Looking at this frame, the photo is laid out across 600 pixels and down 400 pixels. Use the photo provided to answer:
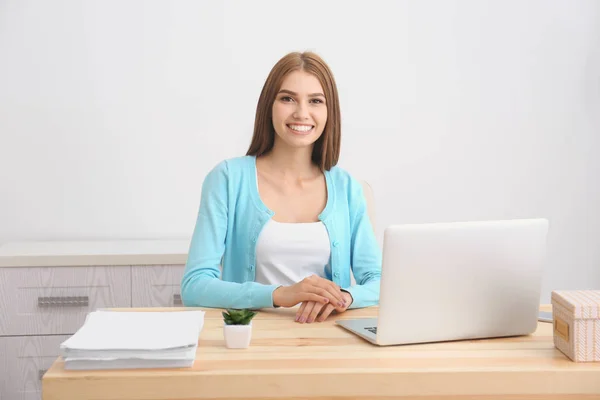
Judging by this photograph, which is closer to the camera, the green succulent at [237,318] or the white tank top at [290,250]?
the green succulent at [237,318]

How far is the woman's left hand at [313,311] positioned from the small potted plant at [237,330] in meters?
0.27

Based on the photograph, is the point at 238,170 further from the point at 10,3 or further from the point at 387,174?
the point at 10,3

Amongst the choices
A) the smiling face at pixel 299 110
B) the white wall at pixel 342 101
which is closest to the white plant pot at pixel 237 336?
the smiling face at pixel 299 110

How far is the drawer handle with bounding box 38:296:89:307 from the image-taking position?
10.3ft

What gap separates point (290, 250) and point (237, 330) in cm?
72

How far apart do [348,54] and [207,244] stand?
1.75 metres

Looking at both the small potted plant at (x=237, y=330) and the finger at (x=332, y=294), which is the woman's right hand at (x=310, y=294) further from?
the small potted plant at (x=237, y=330)

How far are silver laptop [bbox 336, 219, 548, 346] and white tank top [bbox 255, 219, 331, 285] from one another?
58cm

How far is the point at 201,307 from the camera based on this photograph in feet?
6.88

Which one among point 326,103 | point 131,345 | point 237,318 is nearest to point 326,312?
point 237,318

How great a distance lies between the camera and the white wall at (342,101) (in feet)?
11.8

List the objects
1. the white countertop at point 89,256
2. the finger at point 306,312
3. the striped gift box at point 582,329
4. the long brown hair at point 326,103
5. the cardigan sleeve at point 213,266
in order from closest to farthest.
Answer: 1. the striped gift box at point 582,329
2. the finger at point 306,312
3. the cardigan sleeve at point 213,266
4. the long brown hair at point 326,103
5. the white countertop at point 89,256

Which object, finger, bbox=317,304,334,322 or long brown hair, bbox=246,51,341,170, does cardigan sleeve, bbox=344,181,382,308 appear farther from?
finger, bbox=317,304,334,322

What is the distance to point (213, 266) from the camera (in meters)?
2.22
